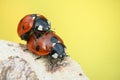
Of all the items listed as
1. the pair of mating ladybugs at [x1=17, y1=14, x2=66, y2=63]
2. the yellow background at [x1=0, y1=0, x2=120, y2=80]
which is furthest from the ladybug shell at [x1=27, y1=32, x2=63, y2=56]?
the yellow background at [x1=0, y1=0, x2=120, y2=80]

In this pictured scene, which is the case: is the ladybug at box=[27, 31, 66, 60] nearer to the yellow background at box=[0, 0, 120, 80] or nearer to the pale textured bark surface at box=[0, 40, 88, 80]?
the pale textured bark surface at box=[0, 40, 88, 80]

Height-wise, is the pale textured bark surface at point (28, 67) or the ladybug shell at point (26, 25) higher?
the ladybug shell at point (26, 25)

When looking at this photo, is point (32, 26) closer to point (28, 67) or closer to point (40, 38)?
point (40, 38)

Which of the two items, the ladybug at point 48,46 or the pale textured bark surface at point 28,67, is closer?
the pale textured bark surface at point 28,67

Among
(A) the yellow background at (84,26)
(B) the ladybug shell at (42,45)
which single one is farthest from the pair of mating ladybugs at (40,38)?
(A) the yellow background at (84,26)

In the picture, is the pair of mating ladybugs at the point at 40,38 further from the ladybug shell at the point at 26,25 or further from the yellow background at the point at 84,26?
the yellow background at the point at 84,26

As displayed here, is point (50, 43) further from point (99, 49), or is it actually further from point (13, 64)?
point (99, 49)

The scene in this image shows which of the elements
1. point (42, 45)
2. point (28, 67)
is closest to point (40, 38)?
point (42, 45)

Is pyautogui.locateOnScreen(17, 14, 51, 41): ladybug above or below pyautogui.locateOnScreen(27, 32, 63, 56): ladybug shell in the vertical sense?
above
